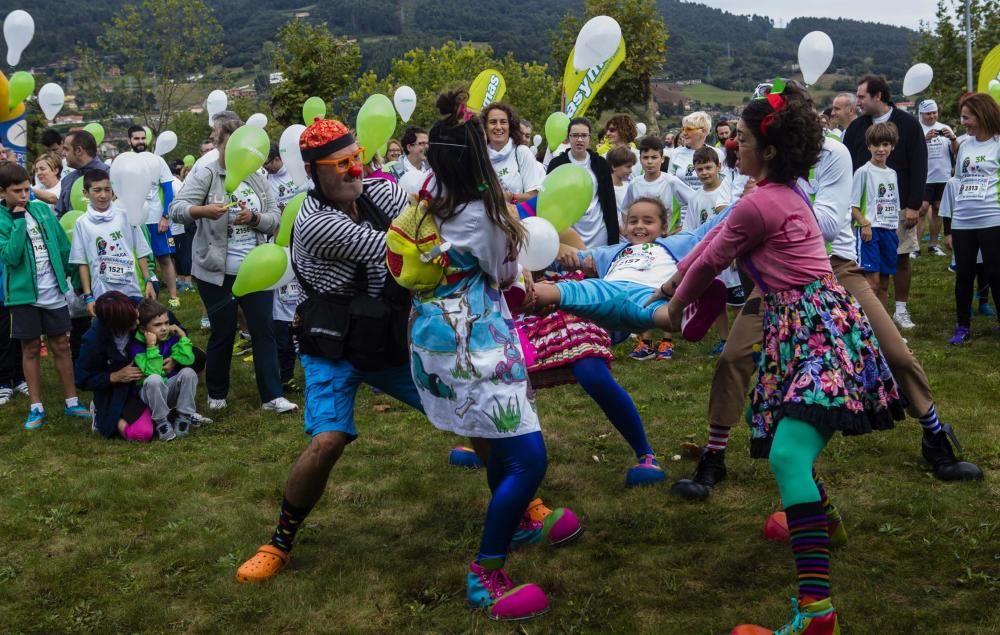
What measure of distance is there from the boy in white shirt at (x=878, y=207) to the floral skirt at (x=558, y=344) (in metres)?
4.11

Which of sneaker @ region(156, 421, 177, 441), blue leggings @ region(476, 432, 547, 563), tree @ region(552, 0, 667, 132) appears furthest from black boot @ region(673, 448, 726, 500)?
tree @ region(552, 0, 667, 132)

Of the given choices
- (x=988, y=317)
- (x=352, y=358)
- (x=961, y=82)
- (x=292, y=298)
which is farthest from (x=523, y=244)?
(x=961, y=82)

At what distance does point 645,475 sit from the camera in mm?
4922

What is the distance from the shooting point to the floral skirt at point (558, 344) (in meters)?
4.74

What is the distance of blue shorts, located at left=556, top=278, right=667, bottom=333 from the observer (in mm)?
3408

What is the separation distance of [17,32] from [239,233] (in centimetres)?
721

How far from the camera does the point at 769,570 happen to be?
384 cm

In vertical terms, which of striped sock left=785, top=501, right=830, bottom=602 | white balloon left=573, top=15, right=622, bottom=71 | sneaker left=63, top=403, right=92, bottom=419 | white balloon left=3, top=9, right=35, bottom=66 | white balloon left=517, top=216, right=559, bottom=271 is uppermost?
white balloon left=3, top=9, right=35, bottom=66

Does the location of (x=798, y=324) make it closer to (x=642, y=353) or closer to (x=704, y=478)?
(x=704, y=478)

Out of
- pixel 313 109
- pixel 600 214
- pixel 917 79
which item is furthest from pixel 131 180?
pixel 917 79

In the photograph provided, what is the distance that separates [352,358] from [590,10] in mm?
33885

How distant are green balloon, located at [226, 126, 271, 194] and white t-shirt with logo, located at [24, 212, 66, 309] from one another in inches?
72.0

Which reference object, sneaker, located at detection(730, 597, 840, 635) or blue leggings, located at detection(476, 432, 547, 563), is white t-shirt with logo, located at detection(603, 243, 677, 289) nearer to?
blue leggings, located at detection(476, 432, 547, 563)

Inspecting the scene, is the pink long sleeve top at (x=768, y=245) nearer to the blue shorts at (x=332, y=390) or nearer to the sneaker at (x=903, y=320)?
the blue shorts at (x=332, y=390)
